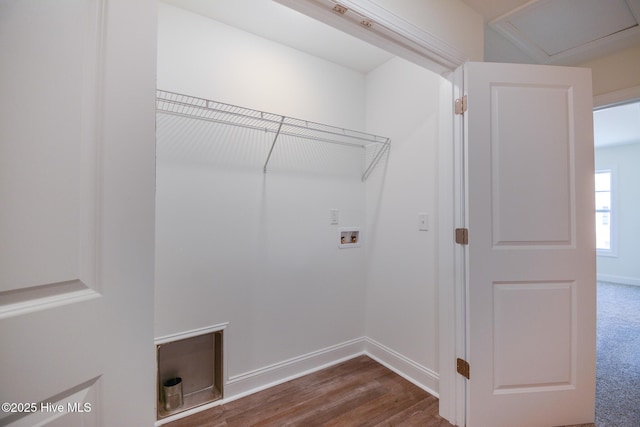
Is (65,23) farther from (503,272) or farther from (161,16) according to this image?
(503,272)

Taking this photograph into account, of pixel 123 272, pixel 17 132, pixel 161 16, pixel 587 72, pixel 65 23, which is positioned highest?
pixel 161 16

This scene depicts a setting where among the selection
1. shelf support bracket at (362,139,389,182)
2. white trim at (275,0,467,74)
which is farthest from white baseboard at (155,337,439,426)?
white trim at (275,0,467,74)

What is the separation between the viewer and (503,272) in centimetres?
153

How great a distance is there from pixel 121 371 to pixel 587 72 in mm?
2517

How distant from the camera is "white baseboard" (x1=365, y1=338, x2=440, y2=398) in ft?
6.27

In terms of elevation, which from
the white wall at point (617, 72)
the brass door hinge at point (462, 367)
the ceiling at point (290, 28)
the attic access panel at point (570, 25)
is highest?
the ceiling at point (290, 28)

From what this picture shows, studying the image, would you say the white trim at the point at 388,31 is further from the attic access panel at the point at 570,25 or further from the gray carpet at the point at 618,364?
the gray carpet at the point at 618,364

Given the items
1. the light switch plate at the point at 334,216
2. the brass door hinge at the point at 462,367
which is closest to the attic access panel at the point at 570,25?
the light switch plate at the point at 334,216

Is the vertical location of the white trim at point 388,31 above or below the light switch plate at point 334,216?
above

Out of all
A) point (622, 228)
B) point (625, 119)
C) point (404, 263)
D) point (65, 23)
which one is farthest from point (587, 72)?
point (622, 228)

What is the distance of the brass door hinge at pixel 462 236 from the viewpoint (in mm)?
1529

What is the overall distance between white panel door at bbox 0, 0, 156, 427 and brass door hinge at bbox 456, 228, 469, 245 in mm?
1472

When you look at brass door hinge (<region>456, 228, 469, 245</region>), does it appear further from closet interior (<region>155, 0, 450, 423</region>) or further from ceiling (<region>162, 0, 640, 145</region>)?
ceiling (<region>162, 0, 640, 145</region>)

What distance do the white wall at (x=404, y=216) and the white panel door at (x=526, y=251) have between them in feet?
1.27
